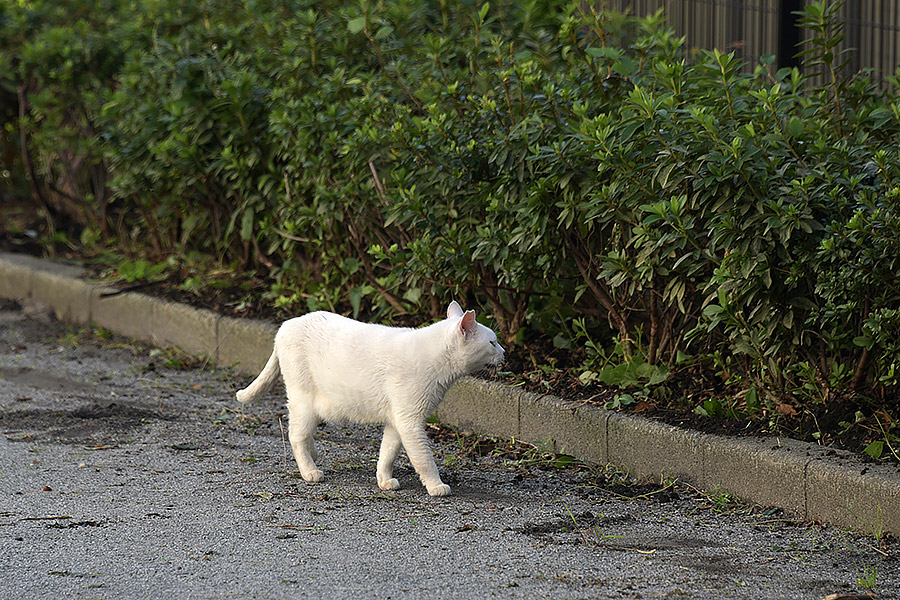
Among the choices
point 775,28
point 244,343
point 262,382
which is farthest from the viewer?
→ point 775,28

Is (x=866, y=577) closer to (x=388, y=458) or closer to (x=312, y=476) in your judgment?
(x=388, y=458)

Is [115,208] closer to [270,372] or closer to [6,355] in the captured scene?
[6,355]

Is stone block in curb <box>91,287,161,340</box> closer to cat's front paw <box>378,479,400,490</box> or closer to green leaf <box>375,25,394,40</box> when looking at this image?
green leaf <box>375,25,394,40</box>

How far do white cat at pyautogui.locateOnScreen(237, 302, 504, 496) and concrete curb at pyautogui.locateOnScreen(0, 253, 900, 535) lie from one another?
0.68m

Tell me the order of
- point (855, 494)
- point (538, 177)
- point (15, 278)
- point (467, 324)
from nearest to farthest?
point (855, 494) < point (467, 324) < point (538, 177) < point (15, 278)

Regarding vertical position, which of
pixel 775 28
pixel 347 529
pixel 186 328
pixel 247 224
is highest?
pixel 775 28

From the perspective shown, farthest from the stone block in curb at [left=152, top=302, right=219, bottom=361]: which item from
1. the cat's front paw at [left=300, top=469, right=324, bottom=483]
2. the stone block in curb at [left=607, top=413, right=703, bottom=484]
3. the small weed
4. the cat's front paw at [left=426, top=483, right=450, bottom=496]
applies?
the small weed

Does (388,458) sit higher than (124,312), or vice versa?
(124,312)

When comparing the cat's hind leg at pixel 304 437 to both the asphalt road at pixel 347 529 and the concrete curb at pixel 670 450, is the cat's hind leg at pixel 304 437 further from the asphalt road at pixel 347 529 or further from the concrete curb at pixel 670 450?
the concrete curb at pixel 670 450

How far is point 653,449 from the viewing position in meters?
4.50

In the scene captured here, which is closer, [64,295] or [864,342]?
[864,342]

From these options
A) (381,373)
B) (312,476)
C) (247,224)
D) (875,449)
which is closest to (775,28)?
(247,224)

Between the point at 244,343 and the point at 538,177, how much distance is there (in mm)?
2384

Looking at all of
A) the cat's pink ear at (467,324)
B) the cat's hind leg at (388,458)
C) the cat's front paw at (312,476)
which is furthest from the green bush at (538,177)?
the cat's front paw at (312,476)
